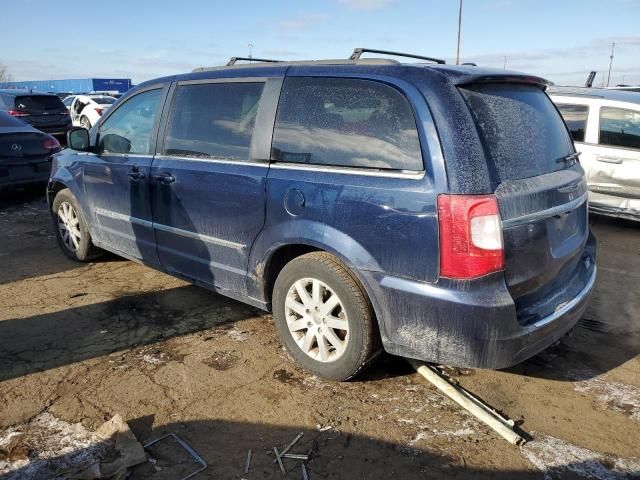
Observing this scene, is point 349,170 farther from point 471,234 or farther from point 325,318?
point 325,318

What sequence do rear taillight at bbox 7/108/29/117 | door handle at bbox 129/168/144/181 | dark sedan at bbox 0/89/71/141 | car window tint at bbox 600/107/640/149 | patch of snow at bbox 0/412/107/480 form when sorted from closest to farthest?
patch of snow at bbox 0/412/107/480
door handle at bbox 129/168/144/181
car window tint at bbox 600/107/640/149
rear taillight at bbox 7/108/29/117
dark sedan at bbox 0/89/71/141

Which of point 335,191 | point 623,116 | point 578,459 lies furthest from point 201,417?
point 623,116

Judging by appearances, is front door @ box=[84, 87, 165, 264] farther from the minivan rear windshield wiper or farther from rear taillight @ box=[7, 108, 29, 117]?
rear taillight @ box=[7, 108, 29, 117]

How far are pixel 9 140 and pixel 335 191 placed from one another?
663 cm

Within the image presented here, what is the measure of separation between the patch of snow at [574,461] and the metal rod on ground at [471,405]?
9cm

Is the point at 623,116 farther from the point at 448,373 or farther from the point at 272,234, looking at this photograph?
the point at 272,234

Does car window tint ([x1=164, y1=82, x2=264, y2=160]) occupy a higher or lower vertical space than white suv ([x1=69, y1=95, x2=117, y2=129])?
lower

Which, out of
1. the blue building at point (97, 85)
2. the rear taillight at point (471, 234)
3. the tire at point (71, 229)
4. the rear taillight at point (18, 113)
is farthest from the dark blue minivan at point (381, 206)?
the blue building at point (97, 85)

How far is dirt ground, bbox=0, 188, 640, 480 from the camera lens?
2.52m

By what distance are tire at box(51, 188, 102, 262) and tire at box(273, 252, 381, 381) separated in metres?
2.69

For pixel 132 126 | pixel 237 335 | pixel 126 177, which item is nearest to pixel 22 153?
pixel 132 126

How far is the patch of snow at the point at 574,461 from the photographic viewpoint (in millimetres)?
2422

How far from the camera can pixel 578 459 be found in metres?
2.52

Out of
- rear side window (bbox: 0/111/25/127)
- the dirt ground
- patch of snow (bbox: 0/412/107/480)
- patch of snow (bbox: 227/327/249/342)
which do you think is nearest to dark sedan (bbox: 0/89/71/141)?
rear side window (bbox: 0/111/25/127)
